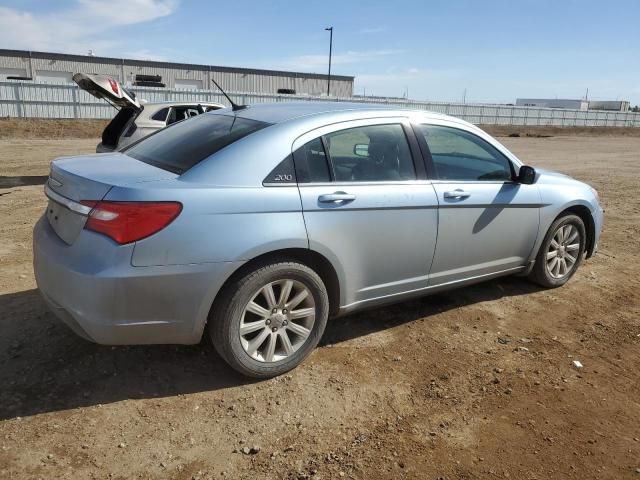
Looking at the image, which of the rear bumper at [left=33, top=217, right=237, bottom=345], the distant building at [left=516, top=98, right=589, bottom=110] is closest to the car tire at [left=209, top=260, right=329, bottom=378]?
the rear bumper at [left=33, top=217, right=237, bottom=345]

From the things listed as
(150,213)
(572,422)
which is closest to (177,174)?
(150,213)

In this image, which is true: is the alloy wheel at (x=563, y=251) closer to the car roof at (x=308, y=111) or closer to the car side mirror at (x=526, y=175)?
the car side mirror at (x=526, y=175)

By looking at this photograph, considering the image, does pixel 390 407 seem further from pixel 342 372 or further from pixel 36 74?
pixel 36 74

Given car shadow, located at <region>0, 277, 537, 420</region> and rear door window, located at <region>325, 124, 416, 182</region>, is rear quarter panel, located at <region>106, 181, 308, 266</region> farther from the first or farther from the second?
car shadow, located at <region>0, 277, 537, 420</region>

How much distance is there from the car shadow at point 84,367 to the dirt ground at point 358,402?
12 mm

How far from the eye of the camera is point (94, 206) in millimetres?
2863

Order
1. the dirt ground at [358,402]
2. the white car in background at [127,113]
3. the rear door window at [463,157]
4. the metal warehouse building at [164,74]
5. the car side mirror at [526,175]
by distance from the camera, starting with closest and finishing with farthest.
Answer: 1. the dirt ground at [358,402]
2. the rear door window at [463,157]
3. the car side mirror at [526,175]
4. the white car in background at [127,113]
5. the metal warehouse building at [164,74]

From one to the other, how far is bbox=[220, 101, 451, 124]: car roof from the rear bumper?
120cm

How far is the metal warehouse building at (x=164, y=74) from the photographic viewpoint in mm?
42719

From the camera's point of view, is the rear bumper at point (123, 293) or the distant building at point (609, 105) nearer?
the rear bumper at point (123, 293)

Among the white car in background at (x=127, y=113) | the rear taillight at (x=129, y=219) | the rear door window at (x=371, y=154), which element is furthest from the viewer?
the white car in background at (x=127, y=113)

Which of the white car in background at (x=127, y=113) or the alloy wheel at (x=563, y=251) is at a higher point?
the white car in background at (x=127, y=113)

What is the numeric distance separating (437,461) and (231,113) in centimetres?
274

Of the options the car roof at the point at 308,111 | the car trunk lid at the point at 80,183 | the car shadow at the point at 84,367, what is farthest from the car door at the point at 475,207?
the car trunk lid at the point at 80,183
